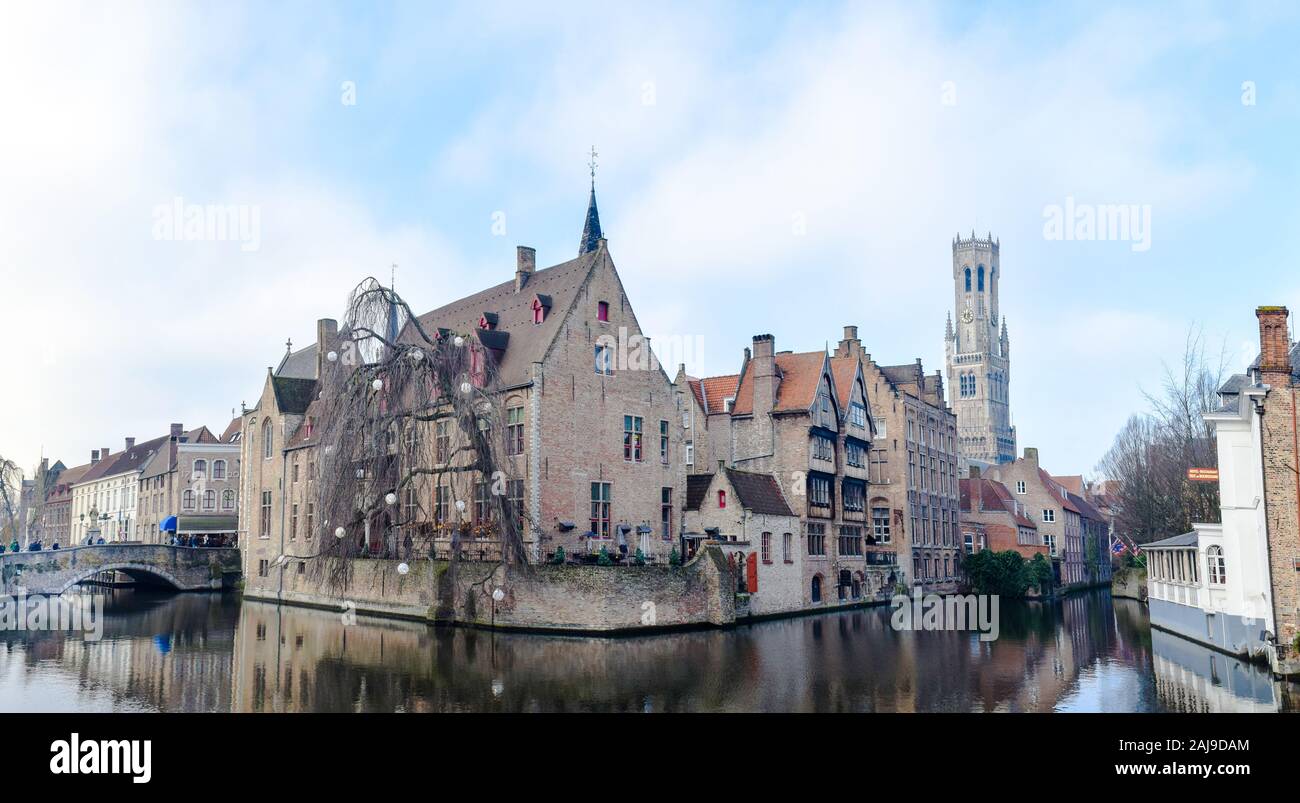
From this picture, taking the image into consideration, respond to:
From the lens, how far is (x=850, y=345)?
52.4 meters

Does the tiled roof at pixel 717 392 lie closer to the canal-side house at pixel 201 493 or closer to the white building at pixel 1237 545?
the white building at pixel 1237 545

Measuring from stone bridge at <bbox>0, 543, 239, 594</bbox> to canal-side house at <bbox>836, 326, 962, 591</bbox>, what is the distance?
118 ft

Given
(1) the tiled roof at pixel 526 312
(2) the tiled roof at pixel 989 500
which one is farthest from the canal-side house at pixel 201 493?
(2) the tiled roof at pixel 989 500

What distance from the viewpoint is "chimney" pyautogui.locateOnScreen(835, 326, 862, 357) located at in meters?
52.3

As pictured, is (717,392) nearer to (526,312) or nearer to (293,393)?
(526,312)

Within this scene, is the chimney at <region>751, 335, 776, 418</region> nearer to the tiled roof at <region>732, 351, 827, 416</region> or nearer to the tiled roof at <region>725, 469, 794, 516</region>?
the tiled roof at <region>732, 351, 827, 416</region>

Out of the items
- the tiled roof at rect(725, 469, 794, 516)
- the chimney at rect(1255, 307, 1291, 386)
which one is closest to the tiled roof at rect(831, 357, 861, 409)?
the tiled roof at rect(725, 469, 794, 516)

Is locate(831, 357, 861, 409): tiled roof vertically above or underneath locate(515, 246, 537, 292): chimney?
underneath

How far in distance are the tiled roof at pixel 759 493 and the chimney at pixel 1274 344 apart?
1925 cm

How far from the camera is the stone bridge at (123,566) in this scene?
45469mm

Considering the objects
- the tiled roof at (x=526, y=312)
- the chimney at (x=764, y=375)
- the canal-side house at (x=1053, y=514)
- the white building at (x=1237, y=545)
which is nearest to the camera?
the white building at (x=1237, y=545)

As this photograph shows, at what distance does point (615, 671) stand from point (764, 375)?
23.8m
